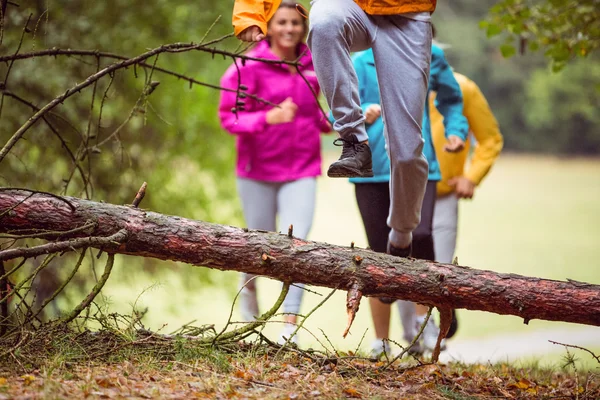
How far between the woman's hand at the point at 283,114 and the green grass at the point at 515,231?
15.3 metres

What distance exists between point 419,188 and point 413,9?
0.88m

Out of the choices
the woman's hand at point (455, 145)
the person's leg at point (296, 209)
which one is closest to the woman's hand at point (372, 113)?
the woman's hand at point (455, 145)

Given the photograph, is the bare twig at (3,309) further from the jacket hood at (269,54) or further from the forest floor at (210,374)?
the jacket hood at (269,54)

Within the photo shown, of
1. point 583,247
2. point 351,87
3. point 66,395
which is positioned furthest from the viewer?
point 583,247

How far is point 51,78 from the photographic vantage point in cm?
799

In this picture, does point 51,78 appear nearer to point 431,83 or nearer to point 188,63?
point 188,63

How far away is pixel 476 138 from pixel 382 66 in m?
2.07

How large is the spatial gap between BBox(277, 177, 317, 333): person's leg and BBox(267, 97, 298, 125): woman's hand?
0.40 metres

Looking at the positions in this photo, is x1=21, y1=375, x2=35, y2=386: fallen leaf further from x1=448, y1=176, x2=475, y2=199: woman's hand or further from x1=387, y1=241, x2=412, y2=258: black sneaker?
x1=448, y1=176, x2=475, y2=199: woman's hand

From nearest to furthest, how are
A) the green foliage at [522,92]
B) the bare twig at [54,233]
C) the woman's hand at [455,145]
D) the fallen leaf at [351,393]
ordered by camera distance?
the fallen leaf at [351,393], the bare twig at [54,233], the woman's hand at [455,145], the green foliage at [522,92]

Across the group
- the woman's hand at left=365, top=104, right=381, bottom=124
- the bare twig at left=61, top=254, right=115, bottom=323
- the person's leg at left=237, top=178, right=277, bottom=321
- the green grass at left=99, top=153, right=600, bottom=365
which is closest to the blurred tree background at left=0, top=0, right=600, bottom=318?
the person's leg at left=237, top=178, right=277, bottom=321

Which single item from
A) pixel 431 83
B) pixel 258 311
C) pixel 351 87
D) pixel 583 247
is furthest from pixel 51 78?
pixel 583 247

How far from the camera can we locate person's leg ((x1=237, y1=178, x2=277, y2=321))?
16.0ft

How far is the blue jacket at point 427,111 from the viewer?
4367mm
